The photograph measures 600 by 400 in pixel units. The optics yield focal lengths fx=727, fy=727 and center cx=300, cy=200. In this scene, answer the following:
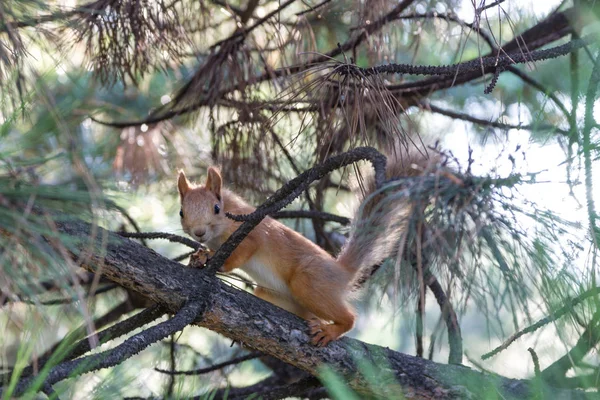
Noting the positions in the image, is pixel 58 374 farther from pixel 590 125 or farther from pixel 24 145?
pixel 590 125

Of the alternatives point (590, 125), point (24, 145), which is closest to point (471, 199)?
point (590, 125)

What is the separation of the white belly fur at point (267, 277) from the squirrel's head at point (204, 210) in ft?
0.45

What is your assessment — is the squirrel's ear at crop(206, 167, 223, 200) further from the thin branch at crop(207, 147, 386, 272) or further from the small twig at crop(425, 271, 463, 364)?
the small twig at crop(425, 271, 463, 364)

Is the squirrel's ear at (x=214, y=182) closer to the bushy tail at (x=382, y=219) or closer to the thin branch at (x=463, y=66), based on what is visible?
the bushy tail at (x=382, y=219)

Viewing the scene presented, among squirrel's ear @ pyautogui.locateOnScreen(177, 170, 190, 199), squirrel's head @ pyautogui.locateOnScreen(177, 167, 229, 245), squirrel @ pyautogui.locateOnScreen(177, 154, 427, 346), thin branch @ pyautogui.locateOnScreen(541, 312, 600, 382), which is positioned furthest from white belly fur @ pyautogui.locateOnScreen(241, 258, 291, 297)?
thin branch @ pyautogui.locateOnScreen(541, 312, 600, 382)

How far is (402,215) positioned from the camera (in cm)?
119

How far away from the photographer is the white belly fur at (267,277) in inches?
80.3

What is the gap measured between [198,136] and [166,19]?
2.44ft

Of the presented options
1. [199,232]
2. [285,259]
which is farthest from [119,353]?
[285,259]

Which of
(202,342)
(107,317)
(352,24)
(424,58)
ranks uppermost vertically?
(424,58)

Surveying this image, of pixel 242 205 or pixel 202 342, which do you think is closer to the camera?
pixel 242 205

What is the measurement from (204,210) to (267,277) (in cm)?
26

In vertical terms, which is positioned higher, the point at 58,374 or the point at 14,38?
the point at 14,38

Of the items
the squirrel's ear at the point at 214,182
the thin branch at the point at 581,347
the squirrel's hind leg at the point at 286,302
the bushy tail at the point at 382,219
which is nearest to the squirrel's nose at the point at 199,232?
the squirrel's ear at the point at 214,182
